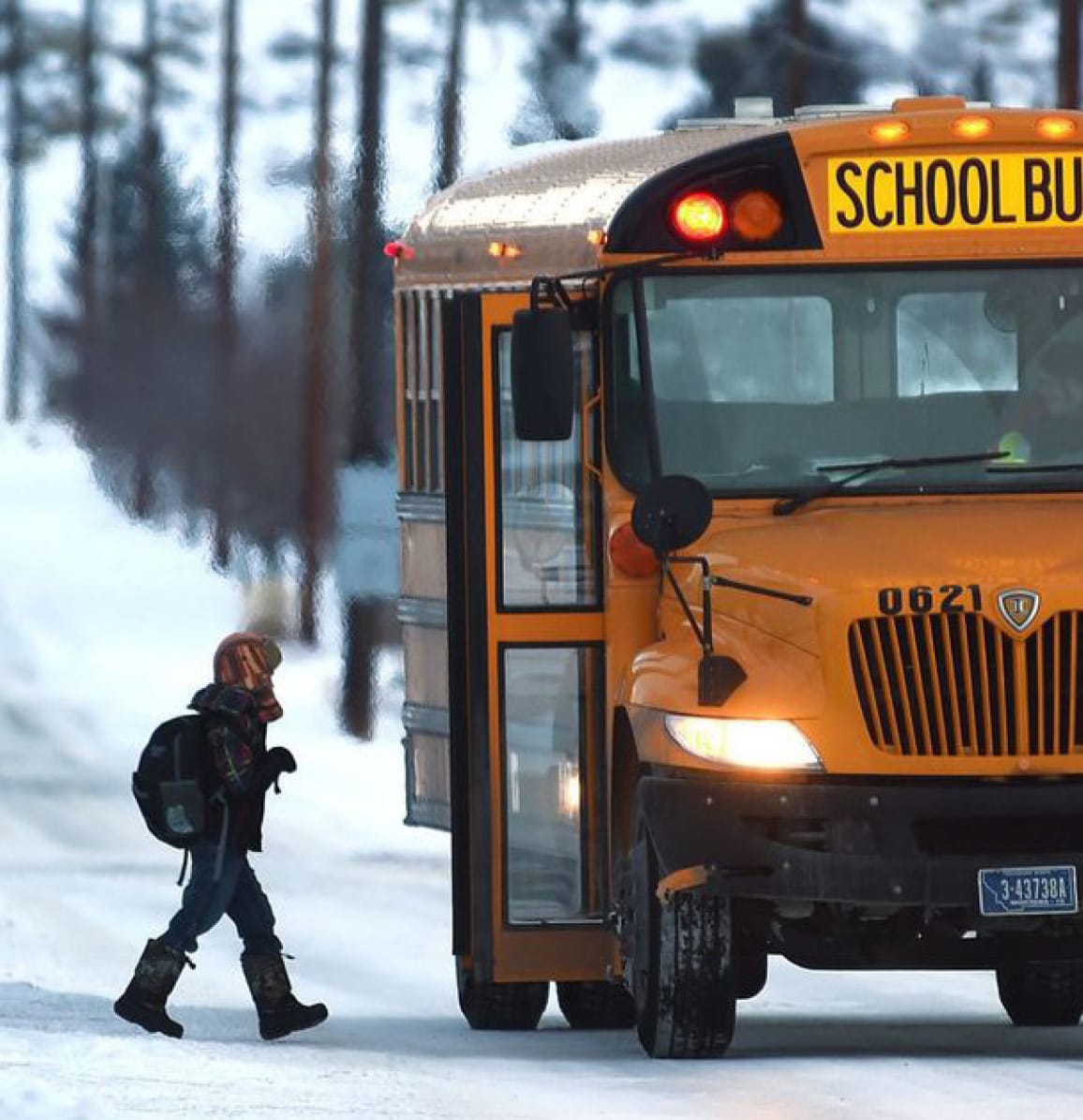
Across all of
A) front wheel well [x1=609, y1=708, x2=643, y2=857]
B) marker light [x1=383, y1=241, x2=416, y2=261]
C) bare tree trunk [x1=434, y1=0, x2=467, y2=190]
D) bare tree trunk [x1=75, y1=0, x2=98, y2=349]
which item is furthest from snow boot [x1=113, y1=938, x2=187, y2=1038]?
bare tree trunk [x1=75, y1=0, x2=98, y2=349]

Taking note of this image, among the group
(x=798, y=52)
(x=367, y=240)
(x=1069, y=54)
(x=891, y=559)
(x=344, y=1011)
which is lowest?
(x=344, y=1011)

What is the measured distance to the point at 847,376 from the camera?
10.1 metres

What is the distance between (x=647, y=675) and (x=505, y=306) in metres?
1.35

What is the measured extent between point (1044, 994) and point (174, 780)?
2835 mm

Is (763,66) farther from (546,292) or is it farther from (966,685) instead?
(966,685)

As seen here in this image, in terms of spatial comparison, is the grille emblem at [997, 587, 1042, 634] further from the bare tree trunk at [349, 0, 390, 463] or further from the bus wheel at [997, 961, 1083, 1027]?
the bare tree trunk at [349, 0, 390, 463]

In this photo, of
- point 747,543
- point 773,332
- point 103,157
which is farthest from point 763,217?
point 103,157

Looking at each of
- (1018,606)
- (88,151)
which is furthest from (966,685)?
(88,151)

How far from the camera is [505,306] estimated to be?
10.6 meters

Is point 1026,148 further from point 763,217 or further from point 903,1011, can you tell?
point 903,1011

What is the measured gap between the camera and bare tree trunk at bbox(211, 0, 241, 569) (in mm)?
41231

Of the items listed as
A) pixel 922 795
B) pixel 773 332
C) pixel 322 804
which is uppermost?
pixel 773 332

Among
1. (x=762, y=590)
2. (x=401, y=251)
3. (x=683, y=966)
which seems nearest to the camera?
(x=762, y=590)

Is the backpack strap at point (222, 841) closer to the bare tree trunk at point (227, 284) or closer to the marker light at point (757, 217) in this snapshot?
the marker light at point (757, 217)
